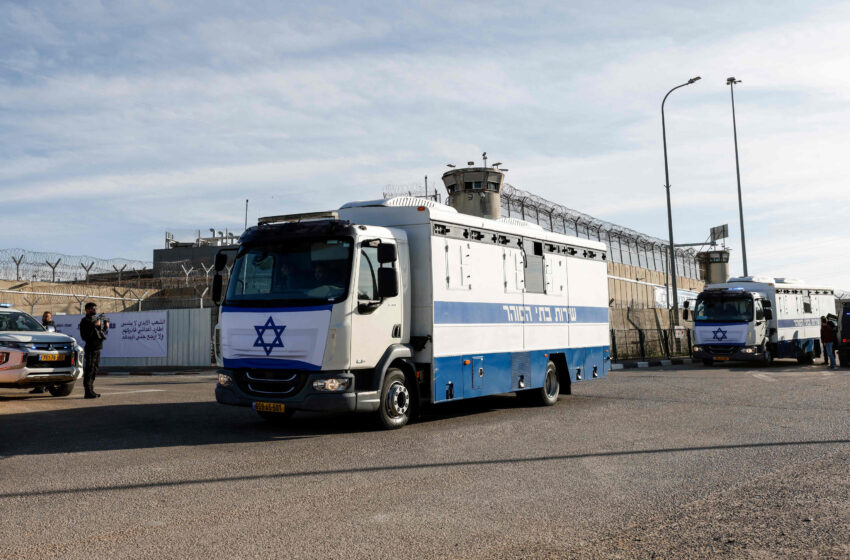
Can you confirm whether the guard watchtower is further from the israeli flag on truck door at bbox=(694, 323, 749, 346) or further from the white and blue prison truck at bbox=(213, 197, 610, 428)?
the white and blue prison truck at bbox=(213, 197, 610, 428)

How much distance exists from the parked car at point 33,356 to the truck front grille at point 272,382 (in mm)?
5855

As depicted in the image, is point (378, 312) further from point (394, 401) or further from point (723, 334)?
point (723, 334)

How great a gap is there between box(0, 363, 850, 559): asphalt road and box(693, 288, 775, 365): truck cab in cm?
1317

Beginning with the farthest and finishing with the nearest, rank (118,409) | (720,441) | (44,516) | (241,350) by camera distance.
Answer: (118,409) → (241,350) → (720,441) → (44,516)

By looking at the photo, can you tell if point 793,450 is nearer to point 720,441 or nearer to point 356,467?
point 720,441

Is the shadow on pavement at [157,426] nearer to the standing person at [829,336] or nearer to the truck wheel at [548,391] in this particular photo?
the truck wheel at [548,391]

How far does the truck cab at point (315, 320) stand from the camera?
920 centimetres

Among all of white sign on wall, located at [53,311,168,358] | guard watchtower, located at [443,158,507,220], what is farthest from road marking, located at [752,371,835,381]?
white sign on wall, located at [53,311,168,358]

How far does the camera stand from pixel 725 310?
82.1ft

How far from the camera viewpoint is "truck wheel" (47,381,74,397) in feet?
48.5

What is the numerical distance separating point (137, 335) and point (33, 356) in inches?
577

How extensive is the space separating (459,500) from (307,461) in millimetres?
2251

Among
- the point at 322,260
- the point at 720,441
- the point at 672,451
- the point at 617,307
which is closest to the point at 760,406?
the point at 720,441

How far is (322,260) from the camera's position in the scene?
375 inches
